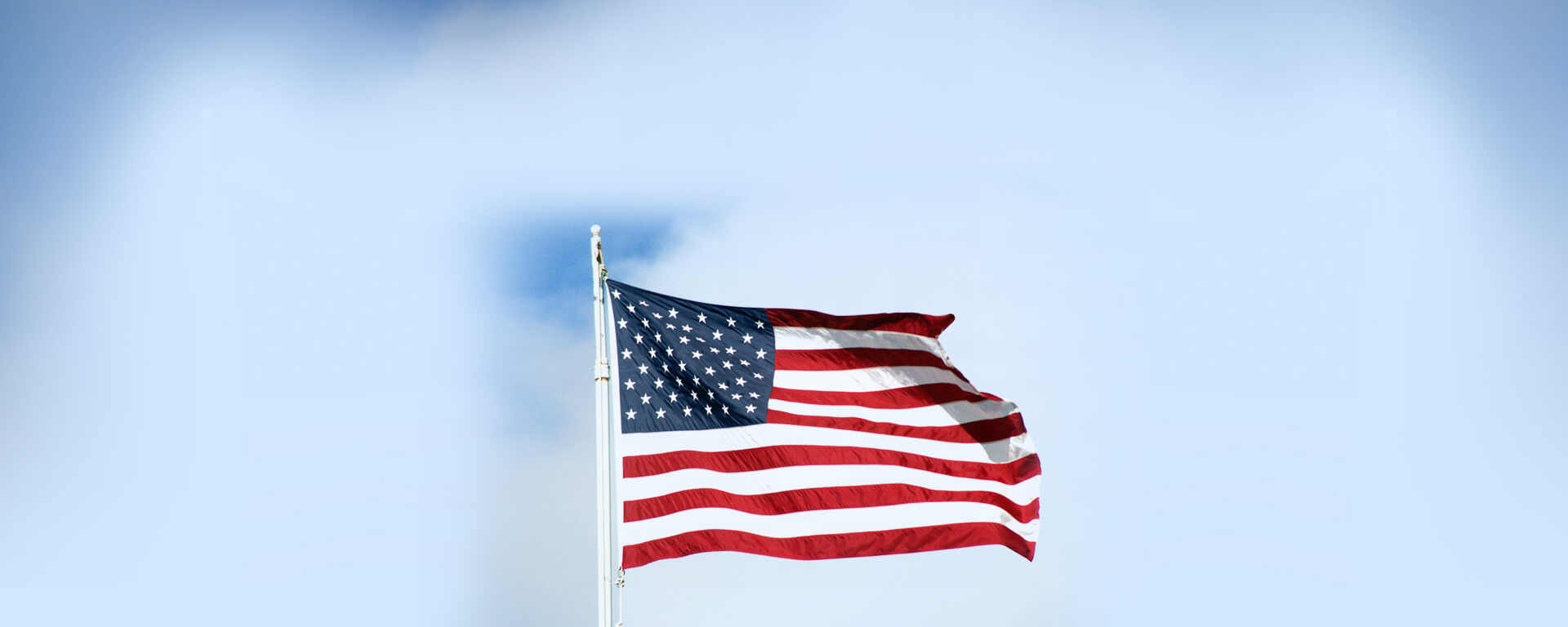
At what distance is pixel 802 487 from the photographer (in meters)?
16.0

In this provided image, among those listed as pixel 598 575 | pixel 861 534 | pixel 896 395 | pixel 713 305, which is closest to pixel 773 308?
pixel 713 305

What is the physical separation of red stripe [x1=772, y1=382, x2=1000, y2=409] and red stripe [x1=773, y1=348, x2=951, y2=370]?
1.10 ft

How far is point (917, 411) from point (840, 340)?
1479 millimetres

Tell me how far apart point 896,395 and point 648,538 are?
425 centimetres

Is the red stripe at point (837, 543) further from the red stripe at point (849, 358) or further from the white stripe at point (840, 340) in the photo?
the white stripe at point (840, 340)

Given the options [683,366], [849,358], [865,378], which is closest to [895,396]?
[865,378]

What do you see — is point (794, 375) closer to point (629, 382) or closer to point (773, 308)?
point (773, 308)

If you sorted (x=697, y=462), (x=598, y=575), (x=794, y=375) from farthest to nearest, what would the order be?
(x=794, y=375)
(x=697, y=462)
(x=598, y=575)

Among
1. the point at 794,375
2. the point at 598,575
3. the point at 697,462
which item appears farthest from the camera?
the point at 794,375

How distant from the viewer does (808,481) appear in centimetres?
1612

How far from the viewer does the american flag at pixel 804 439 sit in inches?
601

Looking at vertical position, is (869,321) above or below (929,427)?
above

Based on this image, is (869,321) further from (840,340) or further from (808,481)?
(808,481)

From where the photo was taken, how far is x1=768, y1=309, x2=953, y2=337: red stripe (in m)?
16.8
